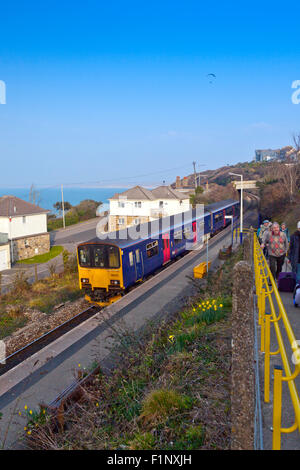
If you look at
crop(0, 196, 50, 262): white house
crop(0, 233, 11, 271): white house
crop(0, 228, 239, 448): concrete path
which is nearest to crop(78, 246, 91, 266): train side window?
crop(0, 228, 239, 448): concrete path

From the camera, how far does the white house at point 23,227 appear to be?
2934 cm

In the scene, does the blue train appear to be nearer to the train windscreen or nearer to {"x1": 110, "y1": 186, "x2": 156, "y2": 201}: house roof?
the train windscreen

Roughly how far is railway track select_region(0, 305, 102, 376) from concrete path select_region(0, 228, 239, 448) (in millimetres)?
1307

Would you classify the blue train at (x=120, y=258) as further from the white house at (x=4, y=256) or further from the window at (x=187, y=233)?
the white house at (x=4, y=256)

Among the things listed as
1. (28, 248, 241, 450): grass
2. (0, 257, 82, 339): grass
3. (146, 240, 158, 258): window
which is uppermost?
(146, 240, 158, 258): window

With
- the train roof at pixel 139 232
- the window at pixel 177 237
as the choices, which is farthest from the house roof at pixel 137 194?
the window at pixel 177 237

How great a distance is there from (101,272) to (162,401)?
997 centimetres

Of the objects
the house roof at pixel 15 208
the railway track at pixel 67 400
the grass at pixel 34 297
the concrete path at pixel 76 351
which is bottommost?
the grass at pixel 34 297

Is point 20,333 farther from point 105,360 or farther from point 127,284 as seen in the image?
point 105,360

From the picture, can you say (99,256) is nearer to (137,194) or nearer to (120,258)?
(120,258)

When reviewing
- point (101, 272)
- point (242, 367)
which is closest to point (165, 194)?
point (101, 272)

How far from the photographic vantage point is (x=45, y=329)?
13.4 meters

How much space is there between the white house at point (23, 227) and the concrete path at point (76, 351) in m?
16.6

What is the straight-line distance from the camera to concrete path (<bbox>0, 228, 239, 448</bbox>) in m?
7.41
